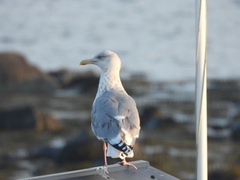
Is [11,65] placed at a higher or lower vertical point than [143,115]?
higher

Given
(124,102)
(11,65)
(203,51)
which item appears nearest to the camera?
(203,51)

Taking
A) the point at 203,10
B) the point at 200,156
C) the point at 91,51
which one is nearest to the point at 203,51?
the point at 203,10

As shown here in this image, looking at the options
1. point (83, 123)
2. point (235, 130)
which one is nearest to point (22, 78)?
point (83, 123)

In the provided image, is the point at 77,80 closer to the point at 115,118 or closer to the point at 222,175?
the point at 222,175

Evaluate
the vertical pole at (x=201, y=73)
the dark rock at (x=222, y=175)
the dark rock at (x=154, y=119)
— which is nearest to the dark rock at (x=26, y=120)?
the dark rock at (x=154, y=119)

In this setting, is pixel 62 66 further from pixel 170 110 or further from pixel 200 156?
pixel 200 156

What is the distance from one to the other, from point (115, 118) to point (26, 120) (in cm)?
166

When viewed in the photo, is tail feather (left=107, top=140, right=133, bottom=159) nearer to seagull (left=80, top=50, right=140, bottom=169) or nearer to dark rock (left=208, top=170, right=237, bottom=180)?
seagull (left=80, top=50, right=140, bottom=169)

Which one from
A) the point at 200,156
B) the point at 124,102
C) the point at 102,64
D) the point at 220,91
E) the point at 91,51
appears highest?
the point at 91,51

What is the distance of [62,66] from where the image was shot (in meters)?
2.94

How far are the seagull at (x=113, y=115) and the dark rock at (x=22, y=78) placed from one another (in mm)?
1399

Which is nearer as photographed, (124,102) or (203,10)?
(203,10)

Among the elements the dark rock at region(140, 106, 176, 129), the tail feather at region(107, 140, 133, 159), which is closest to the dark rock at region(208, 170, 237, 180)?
the dark rock at region(140, 106, 176, 129)

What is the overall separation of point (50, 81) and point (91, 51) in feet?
1.04
